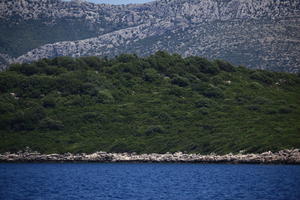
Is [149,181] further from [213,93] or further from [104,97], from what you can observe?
[213,93]

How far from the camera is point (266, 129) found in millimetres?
89812

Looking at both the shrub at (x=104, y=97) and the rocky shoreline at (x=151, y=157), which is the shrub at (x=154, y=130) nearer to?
the rocky shoreline at (x=151, y=157)

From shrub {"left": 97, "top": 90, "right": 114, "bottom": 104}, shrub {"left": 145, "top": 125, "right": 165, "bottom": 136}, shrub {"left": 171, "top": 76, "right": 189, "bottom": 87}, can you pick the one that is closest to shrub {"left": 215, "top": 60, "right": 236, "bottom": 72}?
shrub {"left": 171, "top": 76, "right": 189, "bottom": 87}

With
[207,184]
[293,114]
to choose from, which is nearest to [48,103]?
[293,114]

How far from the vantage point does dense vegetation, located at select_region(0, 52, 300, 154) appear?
8856 cm

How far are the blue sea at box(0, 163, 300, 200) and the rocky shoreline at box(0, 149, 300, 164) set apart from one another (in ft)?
9.07

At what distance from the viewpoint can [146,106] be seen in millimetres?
105250

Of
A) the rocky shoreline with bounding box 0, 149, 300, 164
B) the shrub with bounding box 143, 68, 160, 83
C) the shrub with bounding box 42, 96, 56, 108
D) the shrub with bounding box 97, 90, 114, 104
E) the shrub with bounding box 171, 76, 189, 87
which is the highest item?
the shrub with bounding box 143, 68, 160, 83

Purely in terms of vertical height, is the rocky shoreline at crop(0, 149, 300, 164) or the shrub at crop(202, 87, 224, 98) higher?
the shrub at crop(202, 87, 224, 98)

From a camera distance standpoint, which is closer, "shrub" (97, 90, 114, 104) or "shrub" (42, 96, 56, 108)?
"shrub" (42, 96, 56, 108)

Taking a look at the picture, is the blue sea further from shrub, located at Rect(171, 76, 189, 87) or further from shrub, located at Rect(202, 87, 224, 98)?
shrub, located at Rect(171, 76, 189, 87)

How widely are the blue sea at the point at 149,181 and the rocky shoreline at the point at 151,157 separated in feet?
9.07

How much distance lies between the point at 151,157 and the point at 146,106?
74.4ft

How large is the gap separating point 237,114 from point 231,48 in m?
94.1
